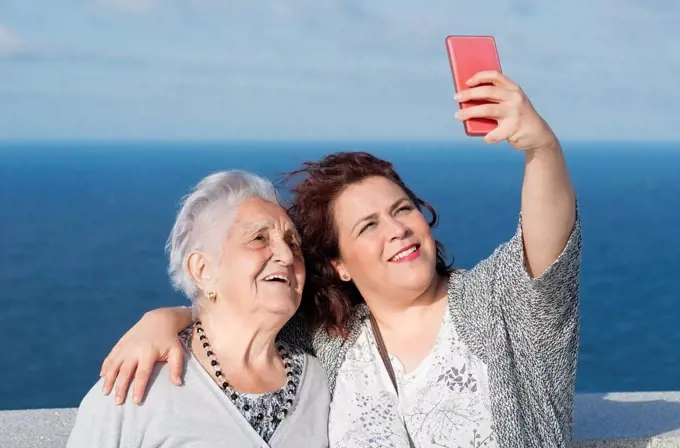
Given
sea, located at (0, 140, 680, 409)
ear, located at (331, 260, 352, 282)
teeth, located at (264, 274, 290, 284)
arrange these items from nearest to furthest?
teeth, located at (264, 274, 290, 284) → ear, located at (331, 260, 352, 282) → sea, located at (0, 140, 680, 409)

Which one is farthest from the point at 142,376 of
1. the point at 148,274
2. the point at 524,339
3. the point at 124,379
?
the point at 148,274

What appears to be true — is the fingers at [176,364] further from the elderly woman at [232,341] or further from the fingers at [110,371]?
the fingers at [110,371]

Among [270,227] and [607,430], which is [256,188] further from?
[607,430]

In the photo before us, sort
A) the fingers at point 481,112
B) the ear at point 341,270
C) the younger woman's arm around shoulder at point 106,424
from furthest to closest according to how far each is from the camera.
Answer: the ear at point 341,270 < the younger woman's arm around shoulder at point 106,424 < the fingers at point 481,112

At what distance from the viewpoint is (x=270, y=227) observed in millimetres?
3039

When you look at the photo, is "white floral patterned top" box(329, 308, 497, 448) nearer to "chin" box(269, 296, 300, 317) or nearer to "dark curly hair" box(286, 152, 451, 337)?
"dark curly hair" box(286, 152, 451, 337)

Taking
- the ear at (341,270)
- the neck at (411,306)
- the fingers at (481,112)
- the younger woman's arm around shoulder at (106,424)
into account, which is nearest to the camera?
the fingers at (481,112)

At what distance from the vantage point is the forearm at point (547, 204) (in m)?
2.59

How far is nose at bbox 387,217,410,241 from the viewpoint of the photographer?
3076 millimetres

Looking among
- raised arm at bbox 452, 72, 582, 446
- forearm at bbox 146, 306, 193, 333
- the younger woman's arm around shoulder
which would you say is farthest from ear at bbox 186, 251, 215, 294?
raised arm at bbox 452, 72, 582, 446

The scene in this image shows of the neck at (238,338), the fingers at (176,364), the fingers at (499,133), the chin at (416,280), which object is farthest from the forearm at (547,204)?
the fingers at (176,364)

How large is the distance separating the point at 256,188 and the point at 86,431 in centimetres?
90

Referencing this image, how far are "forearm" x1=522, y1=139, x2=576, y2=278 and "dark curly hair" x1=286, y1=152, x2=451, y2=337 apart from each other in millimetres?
640

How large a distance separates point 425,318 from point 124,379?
1.00m
